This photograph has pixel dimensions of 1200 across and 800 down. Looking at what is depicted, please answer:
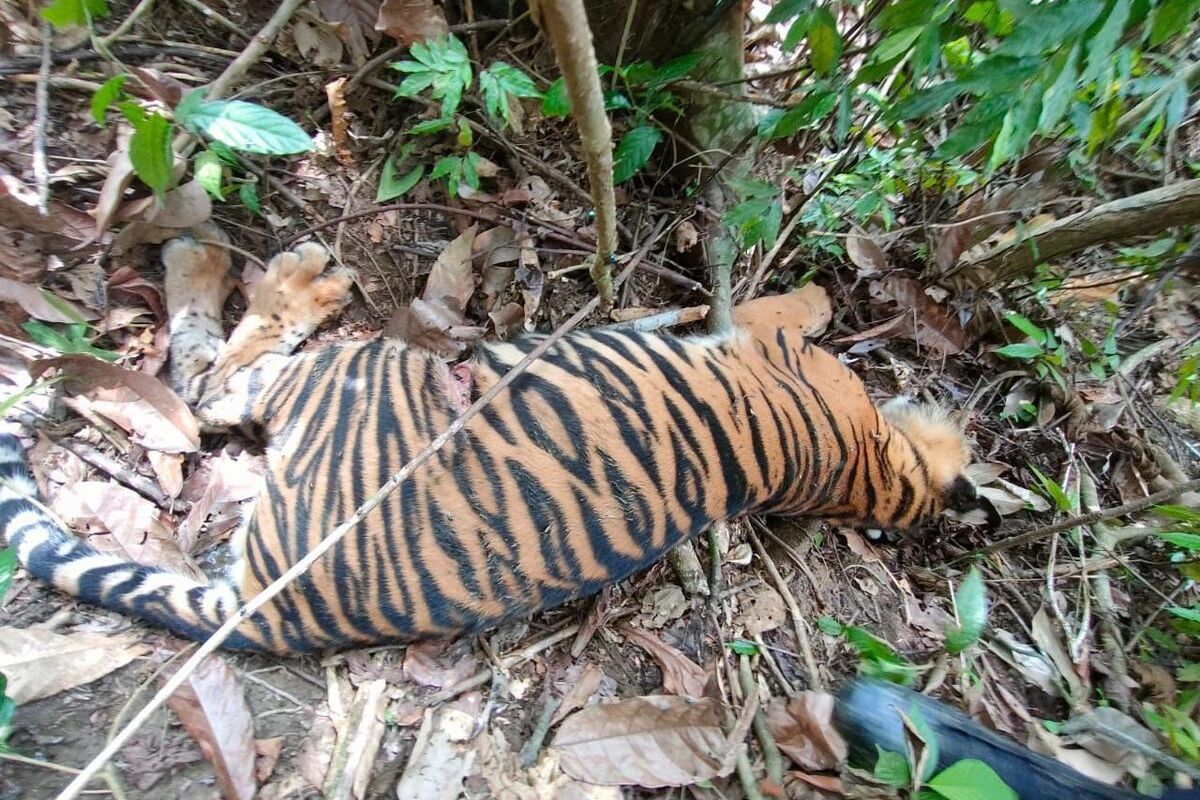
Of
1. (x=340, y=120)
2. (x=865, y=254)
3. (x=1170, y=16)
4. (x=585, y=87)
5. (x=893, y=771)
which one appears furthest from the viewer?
(x=865, y=254)

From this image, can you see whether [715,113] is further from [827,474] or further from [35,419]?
[35,419]

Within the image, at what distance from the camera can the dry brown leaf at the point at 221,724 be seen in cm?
192

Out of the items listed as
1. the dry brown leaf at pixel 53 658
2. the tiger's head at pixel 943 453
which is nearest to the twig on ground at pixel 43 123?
the dry brown leaf at pixel 53 658

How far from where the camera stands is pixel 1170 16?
5.15 ft

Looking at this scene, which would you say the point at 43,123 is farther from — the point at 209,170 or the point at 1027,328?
the point at 1027,328

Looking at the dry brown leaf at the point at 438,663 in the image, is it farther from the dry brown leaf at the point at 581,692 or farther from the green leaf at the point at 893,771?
the green leaf at the point at 893,771

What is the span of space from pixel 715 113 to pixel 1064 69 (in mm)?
1607

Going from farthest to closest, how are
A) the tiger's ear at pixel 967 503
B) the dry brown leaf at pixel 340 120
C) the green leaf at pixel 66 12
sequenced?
the tiger's ear at pixel 967 503 < the dry brown leaf at pixel 340 120 < the green leaf at pixel 66 12

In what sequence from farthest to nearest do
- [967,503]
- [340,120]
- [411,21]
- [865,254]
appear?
[865,254]
[967,503]
[340,120]
[411,21]

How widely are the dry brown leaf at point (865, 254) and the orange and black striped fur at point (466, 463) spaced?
67 centimetres

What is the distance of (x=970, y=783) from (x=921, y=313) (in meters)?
2.07

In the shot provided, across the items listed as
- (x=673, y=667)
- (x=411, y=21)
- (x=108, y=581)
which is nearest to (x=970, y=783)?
(x=673, y=667)

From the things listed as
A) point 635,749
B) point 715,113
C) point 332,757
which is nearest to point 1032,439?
point 715,113

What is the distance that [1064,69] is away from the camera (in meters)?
1.60
